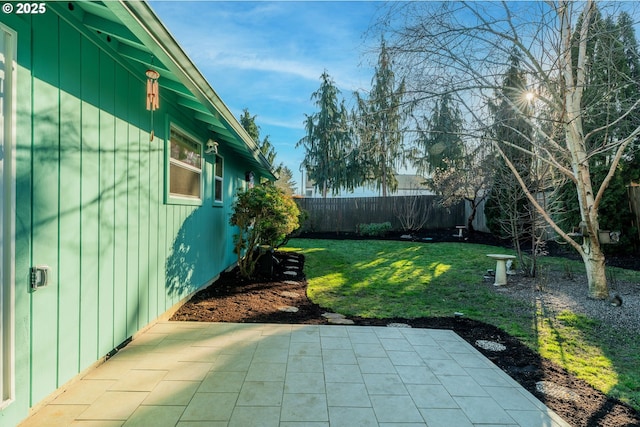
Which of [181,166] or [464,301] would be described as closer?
[181,166]

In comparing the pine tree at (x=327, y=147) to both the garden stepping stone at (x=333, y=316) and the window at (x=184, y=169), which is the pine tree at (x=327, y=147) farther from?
the garden stepping stone at (x=333, y=316)

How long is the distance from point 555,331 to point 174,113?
218 inches

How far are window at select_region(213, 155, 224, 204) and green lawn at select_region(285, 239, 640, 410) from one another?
2476 millimetres

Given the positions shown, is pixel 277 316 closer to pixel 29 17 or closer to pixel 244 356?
pixel 244 356

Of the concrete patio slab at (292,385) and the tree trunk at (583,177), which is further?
the tree trunk at (583,177)

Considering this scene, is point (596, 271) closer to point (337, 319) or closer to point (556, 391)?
point (556, 391)

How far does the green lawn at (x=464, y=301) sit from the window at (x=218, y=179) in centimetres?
248

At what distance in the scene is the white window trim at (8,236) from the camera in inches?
74.7

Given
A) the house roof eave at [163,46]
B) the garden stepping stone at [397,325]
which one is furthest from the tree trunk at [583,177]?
the house roof eave at [163,46]

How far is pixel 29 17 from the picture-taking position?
6.70 ft

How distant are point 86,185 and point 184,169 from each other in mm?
2193

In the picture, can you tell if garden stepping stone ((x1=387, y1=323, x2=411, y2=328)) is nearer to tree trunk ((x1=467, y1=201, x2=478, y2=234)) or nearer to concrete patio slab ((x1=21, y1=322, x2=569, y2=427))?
concrete patio slab ((x1=21, y1=322, x2=569, y2=427))

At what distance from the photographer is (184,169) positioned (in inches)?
189

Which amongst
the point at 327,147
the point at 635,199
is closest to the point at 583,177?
the point at 635,199
